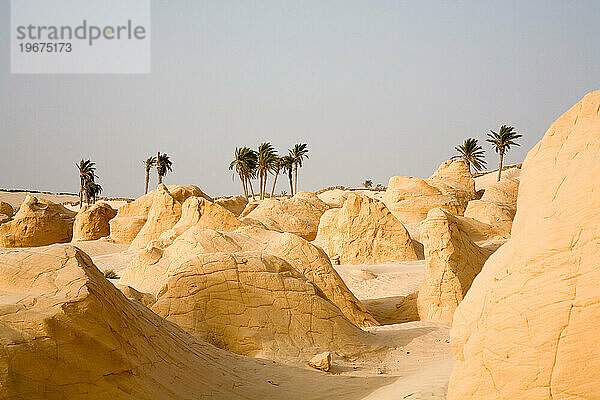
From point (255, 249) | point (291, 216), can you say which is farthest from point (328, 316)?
point (291, 216)

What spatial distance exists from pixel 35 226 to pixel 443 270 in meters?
21.0

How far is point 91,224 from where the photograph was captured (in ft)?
92.3

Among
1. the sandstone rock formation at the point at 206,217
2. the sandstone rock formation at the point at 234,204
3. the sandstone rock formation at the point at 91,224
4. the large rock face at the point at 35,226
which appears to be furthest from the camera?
the sandstone rock formation at the point at 234,204

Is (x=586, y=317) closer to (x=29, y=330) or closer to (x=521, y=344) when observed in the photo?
(x=521, y=344)

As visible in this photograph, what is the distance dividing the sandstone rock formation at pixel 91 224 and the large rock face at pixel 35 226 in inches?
30.9

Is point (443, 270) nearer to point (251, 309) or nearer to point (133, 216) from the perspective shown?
point (251, 309)

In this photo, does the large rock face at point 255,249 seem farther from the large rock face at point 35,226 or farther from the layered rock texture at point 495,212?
the large rock face at point 35,226

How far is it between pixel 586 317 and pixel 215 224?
16.1 metres

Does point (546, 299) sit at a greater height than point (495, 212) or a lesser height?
lesser

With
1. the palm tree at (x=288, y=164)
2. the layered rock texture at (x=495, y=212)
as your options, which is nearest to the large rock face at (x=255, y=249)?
the layered rock texture at (x=495, y=212)

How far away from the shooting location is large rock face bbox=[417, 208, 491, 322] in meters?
10.9

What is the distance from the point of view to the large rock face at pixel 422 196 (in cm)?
2609

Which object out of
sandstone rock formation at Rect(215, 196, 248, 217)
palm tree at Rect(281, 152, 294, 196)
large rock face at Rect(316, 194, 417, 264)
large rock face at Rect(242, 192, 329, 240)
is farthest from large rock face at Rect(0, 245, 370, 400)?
palm tree at Rect(281, 152, 294, 196)

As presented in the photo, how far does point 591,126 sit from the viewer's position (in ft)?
12.6
